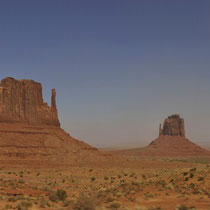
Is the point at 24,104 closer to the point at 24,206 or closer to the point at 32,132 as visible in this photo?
the point at 32,132

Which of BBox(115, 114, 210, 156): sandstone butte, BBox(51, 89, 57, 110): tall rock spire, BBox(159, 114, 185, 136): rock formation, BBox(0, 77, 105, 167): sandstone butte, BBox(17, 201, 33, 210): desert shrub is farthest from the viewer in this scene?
BBox(159, 114, 185, 136): rock formation

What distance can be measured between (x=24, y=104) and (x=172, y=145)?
Answer: 99.0 metres

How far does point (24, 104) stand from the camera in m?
71.4

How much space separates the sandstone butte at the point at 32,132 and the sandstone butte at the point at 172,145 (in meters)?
71.8

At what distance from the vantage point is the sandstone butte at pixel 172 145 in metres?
142

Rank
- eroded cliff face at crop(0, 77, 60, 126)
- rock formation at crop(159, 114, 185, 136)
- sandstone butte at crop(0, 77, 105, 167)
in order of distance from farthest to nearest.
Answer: rock formation at crop(159, 114, 185, 136) → eroded cliff face at crop(0, 77, 60, 126) → sandstone butte at crop(0, 77, 105, 167)

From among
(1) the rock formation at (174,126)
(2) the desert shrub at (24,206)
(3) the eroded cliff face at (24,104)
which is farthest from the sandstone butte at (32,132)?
(1) the rock formation at (174,126)

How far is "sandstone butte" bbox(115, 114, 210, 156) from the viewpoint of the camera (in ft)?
465

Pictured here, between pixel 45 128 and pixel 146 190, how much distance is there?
50.5 m

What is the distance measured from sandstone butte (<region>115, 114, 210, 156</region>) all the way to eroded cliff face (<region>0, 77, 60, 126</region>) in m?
72.2

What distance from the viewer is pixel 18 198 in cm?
1881

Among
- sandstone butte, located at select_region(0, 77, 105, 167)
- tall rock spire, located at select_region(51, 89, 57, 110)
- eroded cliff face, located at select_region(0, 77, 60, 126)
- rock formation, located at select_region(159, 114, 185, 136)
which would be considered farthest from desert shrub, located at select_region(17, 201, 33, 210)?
rock formation, located at select_region(159, 114, 185, 136)

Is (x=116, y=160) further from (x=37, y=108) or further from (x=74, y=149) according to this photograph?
(x=37, y=108)

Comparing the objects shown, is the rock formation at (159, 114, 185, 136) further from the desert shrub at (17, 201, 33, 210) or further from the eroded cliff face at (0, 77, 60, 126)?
the desert shrub at (17, 201, 33, 210)
